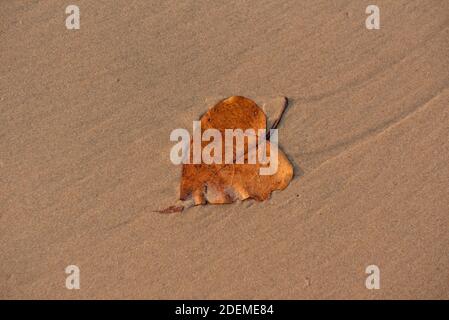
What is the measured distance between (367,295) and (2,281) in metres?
1.83

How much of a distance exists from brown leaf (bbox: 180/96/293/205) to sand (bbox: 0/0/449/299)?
0.06 meters

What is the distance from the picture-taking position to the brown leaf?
234 centimetres

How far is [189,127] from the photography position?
94.3 inches

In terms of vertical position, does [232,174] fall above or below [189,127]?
below

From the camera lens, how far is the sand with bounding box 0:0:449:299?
93.9 inches

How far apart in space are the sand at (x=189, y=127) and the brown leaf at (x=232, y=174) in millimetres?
57

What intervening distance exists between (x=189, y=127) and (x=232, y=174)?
32cm

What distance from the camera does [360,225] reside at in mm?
2406

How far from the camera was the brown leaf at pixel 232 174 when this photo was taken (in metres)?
2.34

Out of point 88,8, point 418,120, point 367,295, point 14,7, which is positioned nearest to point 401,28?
point 418,120
